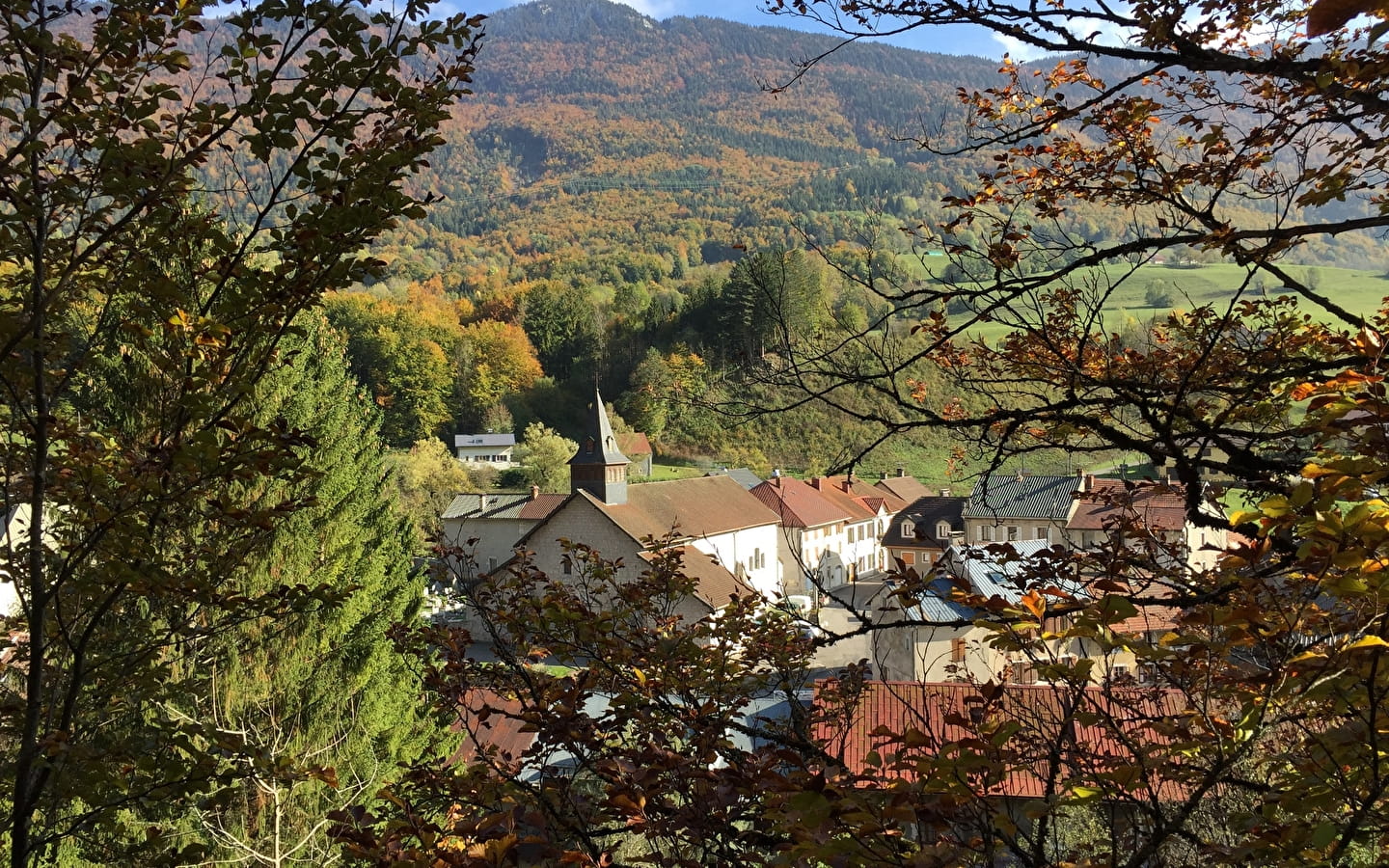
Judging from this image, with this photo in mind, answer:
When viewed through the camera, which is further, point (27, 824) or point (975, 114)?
point (975, 114)

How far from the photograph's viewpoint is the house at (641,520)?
97.5 ft

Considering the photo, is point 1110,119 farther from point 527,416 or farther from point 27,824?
point 527,416

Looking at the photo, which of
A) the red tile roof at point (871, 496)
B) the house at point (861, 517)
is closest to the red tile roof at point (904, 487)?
the red tile roof at point (871, 496)

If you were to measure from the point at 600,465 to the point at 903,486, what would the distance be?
29608 millimetres

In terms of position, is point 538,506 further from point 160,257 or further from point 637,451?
point 160,257

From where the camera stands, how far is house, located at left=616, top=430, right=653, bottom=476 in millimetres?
57812

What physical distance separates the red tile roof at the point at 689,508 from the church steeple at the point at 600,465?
17.6 inches

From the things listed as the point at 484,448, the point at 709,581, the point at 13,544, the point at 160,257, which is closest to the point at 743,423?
the point at 160,257

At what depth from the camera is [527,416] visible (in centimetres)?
7375

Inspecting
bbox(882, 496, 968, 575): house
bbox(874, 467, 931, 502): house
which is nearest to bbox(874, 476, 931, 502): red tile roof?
bbox(874, 467, 931, 502): house

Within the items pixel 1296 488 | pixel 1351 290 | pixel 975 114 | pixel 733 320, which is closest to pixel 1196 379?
pixel 975 114

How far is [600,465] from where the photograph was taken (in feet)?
108

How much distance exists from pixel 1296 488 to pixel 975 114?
4206 millimetres

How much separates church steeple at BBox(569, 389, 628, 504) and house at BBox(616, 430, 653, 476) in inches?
912
